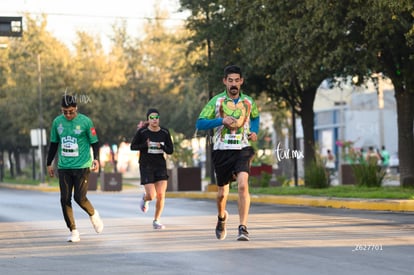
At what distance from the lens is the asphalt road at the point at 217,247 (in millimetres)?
9875

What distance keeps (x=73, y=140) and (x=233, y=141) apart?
2.38 meters

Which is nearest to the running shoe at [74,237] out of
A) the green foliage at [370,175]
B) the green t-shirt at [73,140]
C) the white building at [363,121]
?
the green t-shirt at [73,140]

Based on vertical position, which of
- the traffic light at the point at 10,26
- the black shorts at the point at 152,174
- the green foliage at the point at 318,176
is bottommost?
the green foliage at the point at 318,176

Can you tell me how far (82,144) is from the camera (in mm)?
13500

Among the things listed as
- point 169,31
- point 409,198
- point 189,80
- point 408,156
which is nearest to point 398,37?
point 408,156

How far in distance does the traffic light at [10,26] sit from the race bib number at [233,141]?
19.6 meters

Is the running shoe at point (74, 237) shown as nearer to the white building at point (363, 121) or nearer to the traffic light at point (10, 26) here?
the traffic light at point (10, 26)

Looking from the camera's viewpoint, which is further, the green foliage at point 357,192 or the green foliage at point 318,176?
the green foliage at point 318,176

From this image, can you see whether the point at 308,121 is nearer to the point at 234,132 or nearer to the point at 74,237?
the point at 74,237

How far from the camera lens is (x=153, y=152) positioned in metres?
15.8

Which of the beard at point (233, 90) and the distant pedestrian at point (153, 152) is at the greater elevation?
the beard at point (233, 90)

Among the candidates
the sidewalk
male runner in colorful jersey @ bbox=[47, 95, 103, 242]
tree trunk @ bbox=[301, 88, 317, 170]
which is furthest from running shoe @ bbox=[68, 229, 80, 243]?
tree trunk @ bbox=[301, 88, 317, 170]

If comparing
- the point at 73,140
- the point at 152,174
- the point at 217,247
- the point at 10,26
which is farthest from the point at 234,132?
the point at 10,26

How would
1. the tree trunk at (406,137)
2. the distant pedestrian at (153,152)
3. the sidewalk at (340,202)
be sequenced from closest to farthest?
the distant pedestrian at (153,152)
the sidewalk at (340,202)
the tree trunk at (406,137)
